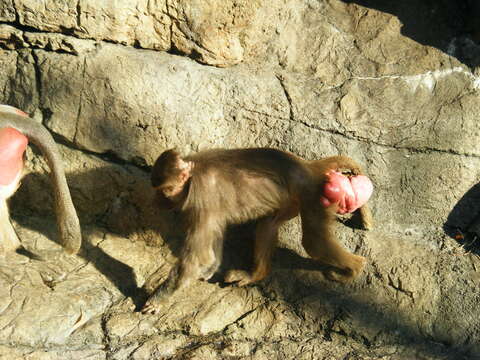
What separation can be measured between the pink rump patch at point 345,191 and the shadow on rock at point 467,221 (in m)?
1.10

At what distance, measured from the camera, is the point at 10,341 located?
4449mm

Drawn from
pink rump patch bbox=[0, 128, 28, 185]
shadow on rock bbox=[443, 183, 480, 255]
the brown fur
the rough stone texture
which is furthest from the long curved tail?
shadow on rock bbox=[443, 183, 480, 255]

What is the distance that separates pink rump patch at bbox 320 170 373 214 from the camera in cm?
491

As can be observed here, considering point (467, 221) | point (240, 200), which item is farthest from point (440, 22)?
point (240, 200)

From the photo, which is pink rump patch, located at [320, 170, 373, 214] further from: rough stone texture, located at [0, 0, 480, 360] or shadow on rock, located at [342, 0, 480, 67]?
shadow on rock, located at [342, 0, 480, 67]

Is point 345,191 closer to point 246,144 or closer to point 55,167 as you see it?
point 246,144

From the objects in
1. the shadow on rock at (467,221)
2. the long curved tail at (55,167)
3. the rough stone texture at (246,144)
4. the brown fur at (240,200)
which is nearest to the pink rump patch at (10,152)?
the long curved tail at (55,167)

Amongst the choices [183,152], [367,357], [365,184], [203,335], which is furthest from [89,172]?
[367,357]

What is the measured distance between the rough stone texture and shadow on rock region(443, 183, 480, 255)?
21 millimetres

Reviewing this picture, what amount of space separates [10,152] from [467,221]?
4225mm

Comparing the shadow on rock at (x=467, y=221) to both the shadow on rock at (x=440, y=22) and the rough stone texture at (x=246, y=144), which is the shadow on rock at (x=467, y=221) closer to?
the rough stone texture at (x=246, y=144)

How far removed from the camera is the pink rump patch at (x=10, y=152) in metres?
4.88

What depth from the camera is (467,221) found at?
18.6 feet

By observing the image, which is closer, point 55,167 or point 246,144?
point 55,167
